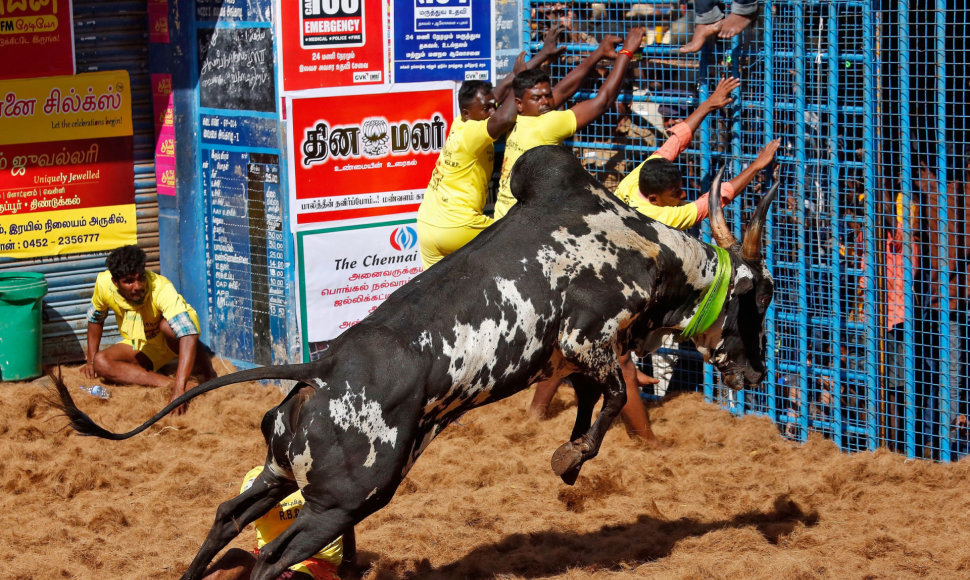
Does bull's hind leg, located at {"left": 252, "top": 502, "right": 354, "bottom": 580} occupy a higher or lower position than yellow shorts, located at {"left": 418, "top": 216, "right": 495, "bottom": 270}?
lower

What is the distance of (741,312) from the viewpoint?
222 inches

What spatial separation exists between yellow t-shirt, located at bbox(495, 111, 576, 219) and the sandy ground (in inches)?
71.6

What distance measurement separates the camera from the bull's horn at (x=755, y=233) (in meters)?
5.40

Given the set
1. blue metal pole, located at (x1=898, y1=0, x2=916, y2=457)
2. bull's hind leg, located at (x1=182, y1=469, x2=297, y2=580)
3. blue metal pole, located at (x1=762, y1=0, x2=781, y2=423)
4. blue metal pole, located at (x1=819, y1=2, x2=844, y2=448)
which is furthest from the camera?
blue metal pole, located at (x1=762, y1=0, x2=781, y2=423)

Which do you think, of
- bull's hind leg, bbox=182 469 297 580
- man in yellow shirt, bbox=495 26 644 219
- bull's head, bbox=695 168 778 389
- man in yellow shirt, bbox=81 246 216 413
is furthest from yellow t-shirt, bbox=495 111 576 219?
bull's hind leg, bbox=182 469 297 580

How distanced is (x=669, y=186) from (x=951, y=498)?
236 centimetres

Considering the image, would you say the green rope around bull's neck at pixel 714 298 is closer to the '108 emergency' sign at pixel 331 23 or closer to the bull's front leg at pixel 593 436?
the bull's front leg at pixel 593 436

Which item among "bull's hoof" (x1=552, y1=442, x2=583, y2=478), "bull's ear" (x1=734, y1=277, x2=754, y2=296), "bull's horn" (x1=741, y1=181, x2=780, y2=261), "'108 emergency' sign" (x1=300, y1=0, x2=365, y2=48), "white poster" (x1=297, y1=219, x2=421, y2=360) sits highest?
"'108 emergency' sign" (x1=300, y1=0, x2=365, y2=48)

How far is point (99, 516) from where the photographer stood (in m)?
6.26

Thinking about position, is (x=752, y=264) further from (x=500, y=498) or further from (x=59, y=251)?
(x=59, y=251)

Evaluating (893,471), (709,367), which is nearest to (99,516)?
(709,367)

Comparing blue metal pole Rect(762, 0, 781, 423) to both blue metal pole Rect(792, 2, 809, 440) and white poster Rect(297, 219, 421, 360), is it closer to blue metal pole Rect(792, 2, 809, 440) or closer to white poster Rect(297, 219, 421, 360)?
blue metal pole Rect(792, 2, 809, 440)

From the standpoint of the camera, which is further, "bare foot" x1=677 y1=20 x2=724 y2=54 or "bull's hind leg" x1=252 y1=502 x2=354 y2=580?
"bare foot" x1=677 y1=20 x2=724 y2=54

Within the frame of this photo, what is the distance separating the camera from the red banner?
850 cm
